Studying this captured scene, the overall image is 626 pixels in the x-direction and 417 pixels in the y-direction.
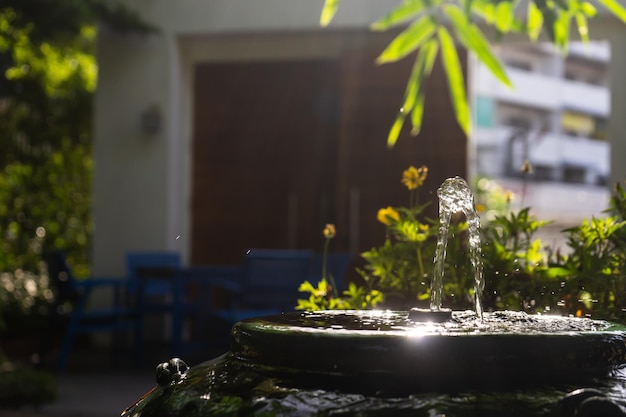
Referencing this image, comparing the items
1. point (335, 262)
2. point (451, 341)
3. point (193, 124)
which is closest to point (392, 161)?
point (193, 124)

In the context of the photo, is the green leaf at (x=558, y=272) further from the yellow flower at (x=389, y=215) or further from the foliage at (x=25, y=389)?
the foliage at (x=25, y=389)

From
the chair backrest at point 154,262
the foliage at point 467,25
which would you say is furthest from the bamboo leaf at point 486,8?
the chair backrest at point 154,262

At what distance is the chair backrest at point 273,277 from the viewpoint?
615 centimetres

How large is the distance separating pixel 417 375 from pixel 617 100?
22.9ft

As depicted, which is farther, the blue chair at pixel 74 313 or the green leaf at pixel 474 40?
the blue chair at pixel 74 313

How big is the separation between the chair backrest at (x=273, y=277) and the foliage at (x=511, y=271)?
12.9 feet

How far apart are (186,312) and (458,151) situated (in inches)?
96.6

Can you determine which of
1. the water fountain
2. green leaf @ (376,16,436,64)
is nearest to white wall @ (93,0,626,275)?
green leaf @ (376,16,436,64)

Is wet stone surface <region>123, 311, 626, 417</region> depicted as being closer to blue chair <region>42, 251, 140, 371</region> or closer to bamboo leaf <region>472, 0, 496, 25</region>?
bamboo leaf <region>472, 0, 496, 25</region>

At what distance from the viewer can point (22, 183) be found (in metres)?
9.05

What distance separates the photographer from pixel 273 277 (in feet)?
20.3

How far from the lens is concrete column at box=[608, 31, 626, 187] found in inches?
295

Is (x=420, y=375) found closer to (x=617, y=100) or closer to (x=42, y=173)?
(x=617, y=100)

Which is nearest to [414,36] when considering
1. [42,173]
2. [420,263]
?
[420,263]
